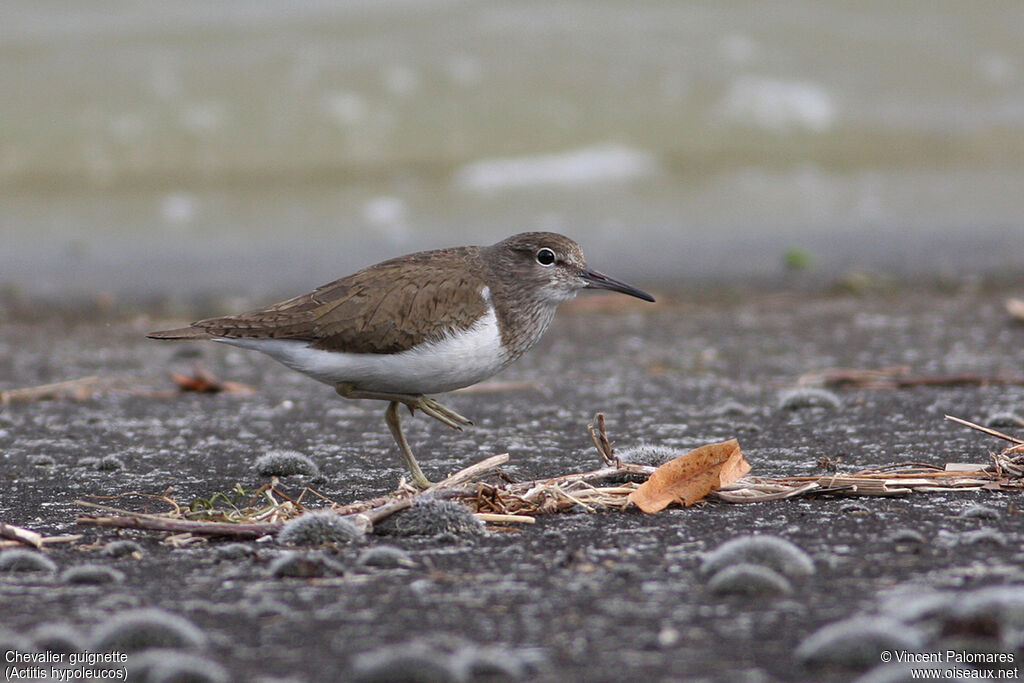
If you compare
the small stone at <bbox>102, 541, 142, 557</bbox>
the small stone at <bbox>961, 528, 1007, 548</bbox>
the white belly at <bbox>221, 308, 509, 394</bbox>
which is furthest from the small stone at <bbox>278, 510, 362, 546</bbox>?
the small stone at <bbox>961, 528, 1007, 548</bbox>

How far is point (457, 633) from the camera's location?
8.54 feet

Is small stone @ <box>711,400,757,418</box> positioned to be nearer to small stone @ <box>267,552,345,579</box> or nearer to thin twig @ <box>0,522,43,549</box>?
small stone @ <box>267,552,345,579</box>

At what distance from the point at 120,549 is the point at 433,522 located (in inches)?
34.8

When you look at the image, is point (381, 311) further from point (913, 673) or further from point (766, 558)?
point (913, 673)

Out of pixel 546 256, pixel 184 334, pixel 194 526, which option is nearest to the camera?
pixel 194 526

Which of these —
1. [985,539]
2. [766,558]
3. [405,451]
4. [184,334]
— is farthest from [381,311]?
[985,539]

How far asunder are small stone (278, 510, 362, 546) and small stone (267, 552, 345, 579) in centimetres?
27

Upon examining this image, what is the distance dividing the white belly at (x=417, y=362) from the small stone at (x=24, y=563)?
160cm

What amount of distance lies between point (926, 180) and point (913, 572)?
11495 mm

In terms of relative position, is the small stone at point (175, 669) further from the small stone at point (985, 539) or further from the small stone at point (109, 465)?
the small stone at point (109, 465)

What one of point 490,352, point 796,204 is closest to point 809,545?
point 490,352

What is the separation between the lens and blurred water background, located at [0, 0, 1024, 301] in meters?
12.1

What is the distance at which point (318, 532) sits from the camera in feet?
11.0

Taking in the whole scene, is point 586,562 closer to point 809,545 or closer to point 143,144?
point 809,545
